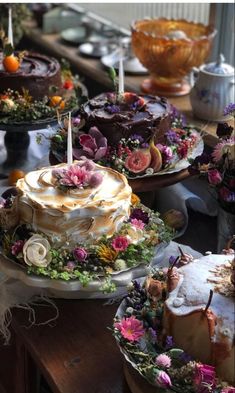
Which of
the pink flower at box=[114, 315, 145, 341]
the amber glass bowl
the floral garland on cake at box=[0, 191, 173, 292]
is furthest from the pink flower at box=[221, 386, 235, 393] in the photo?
the amber glass bowl

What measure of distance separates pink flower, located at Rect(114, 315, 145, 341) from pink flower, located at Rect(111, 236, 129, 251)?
0.54ft

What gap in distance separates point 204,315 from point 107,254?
0.81ft

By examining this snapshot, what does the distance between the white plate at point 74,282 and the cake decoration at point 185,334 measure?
0.09 meters

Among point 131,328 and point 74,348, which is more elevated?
point 131,328

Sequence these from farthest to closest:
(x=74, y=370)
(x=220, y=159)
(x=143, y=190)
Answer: (x=143, y=190), (x=220, y=159), (x=74, y=370)

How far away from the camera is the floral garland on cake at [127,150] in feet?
4.14

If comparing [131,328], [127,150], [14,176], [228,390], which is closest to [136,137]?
[127,150]

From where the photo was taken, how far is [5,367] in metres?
1.18

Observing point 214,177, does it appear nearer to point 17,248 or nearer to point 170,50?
point 17,248

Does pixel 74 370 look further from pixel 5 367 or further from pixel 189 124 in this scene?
pixel 189 124

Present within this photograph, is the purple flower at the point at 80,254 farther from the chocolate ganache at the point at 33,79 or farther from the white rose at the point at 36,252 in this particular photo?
the chocolate ganache at the point at 33,79

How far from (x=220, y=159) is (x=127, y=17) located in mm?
1568

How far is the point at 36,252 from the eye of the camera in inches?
38.4

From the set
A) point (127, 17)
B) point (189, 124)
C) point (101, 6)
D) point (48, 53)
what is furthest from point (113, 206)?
point (101, 6)
